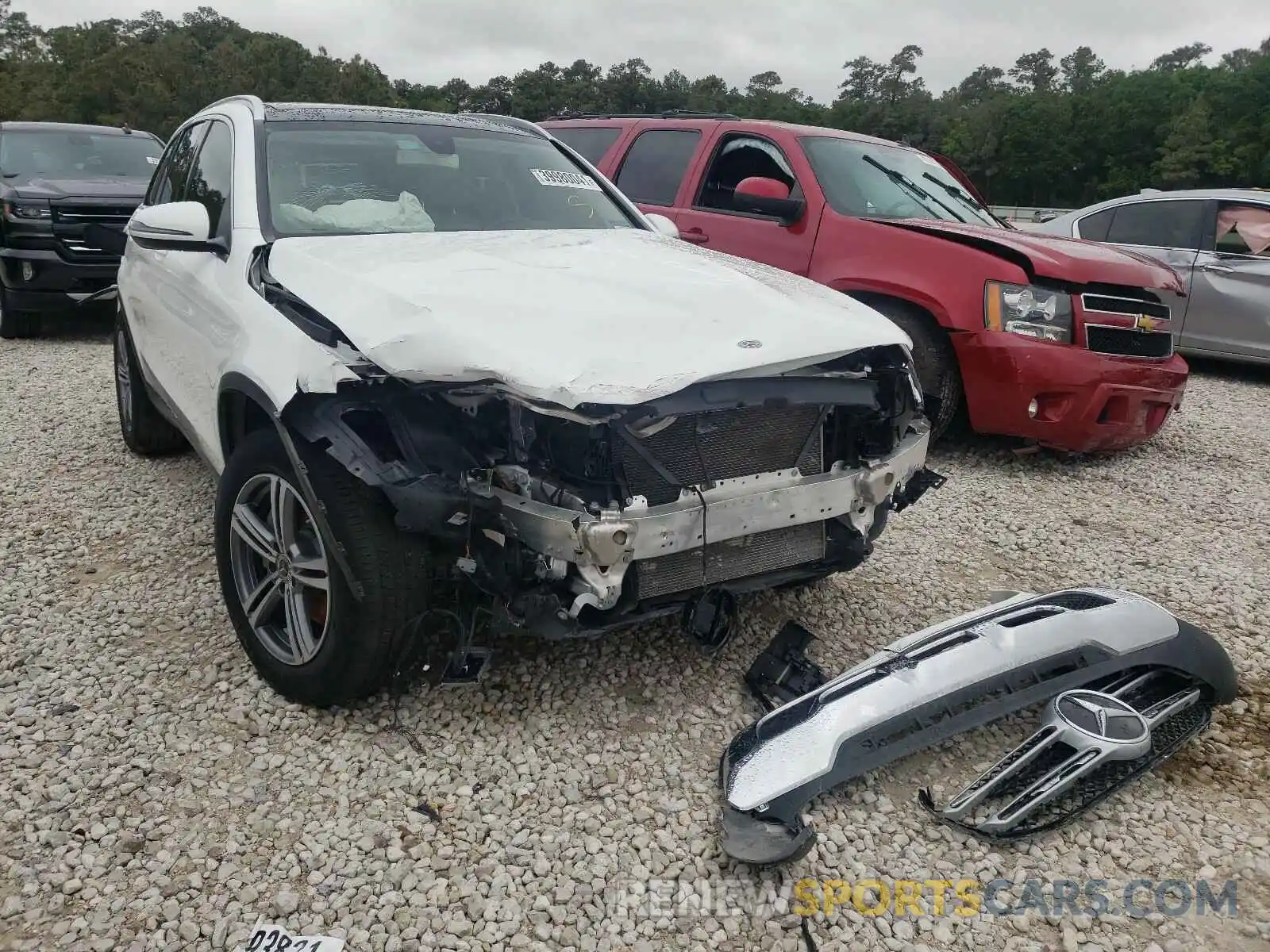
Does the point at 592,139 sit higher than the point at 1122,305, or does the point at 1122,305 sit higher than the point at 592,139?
the point at 592,139

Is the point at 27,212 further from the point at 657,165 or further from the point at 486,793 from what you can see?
the point at 486,793

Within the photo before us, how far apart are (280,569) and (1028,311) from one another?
4.05 meters

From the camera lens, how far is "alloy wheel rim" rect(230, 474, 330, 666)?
102 inches

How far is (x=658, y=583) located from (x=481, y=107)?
65.4 m

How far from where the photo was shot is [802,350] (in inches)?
95.3

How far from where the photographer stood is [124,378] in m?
4.80

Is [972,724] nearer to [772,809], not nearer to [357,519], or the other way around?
[772,809]

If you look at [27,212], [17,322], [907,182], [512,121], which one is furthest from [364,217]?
[17,322]

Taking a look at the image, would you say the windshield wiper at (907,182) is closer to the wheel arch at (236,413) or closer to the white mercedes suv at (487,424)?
the white mercedes suv at (487,424)

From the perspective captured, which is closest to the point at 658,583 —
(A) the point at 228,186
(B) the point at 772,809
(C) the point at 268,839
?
(B) the point at 772,809

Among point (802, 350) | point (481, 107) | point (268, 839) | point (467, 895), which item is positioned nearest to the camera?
point (467, 895)

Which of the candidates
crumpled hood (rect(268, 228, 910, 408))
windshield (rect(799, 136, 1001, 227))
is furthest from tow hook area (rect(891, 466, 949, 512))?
windshield (rect(799, 136, 1001, 227))

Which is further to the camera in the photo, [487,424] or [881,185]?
[881,185]

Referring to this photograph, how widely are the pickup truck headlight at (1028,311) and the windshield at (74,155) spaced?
26.2ft
